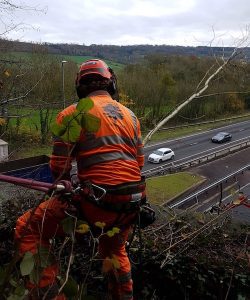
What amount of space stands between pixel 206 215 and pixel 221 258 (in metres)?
1.00

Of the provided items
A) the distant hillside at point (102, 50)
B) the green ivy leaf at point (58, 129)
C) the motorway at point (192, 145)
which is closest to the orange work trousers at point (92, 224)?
the green ivy leaf at point (58, 129)

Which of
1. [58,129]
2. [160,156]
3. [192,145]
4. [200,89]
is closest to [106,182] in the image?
[58,129]

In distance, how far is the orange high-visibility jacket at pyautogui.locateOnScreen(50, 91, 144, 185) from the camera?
8.23ft

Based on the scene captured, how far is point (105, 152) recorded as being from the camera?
2.54m

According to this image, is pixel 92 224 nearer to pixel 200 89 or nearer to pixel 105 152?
pixel 105 152

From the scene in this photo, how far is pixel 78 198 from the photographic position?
2.43 metres

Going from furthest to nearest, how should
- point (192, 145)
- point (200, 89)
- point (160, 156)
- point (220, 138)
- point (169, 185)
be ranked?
point (220, 138) < point (192, 145) < point (160, 156) < point (169, 185) < point (200, 89)

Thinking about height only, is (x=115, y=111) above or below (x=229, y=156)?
above

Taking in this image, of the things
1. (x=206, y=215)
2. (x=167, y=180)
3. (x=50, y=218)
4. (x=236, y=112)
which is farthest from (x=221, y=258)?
(x=236, y=112)

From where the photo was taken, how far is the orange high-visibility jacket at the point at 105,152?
2.51 meters

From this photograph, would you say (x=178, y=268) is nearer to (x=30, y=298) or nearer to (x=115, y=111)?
(x=115, y=111)

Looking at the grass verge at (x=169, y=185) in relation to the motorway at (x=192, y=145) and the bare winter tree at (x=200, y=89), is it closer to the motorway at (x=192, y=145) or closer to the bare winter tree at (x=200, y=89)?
the motorway at (x=192, y=145)

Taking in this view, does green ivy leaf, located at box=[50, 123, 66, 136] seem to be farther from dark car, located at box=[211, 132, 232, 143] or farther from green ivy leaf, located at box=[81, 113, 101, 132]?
dark car, located at box=[211, 132, 232, 143]

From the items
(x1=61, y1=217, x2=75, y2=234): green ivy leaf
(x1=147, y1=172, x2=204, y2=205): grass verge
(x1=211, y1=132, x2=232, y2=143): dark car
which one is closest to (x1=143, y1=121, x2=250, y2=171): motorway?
(x1=211, y1=132, x2=232, y2=143): dark car
